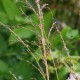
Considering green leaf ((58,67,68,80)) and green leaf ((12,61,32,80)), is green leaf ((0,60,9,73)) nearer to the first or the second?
green leaf ((12,61,32,80))

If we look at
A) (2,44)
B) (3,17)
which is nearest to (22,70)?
(2,44)

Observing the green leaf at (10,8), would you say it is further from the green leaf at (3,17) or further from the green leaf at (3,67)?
the green leaf at (3,67)

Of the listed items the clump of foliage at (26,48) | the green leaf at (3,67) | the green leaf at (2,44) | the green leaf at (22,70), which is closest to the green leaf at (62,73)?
the clump of foliage at (26,48)

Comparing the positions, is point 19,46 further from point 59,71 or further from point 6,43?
point 59,71

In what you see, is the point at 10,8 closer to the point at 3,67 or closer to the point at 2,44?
the point at 2,44

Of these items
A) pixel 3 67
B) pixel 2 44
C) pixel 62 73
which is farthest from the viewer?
pixel 2 44

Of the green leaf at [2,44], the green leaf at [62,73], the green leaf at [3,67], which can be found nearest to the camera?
the green leaf at [62,73]

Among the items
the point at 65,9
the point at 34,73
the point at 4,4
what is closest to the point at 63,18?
the point at 65,9

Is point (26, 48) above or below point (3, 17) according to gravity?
below

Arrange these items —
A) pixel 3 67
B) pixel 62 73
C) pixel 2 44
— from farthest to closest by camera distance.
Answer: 1. pixel 2 44
2. pixel 3 67
3. pixel 62 73

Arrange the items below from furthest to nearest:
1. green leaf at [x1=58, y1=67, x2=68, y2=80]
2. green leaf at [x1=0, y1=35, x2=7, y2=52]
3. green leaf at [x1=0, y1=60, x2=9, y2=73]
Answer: green leaf at [x1=0, y1=35, x2=7, y2=52]
green leaf at [x1=0, y1=60, x2=9, y2=73]
green leaf at [x1=58, y1=67, x2=68, y2=80]

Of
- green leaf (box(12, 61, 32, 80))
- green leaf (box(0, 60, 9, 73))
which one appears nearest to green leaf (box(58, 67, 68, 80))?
green leaf (box(12, 61, 32, 80))
